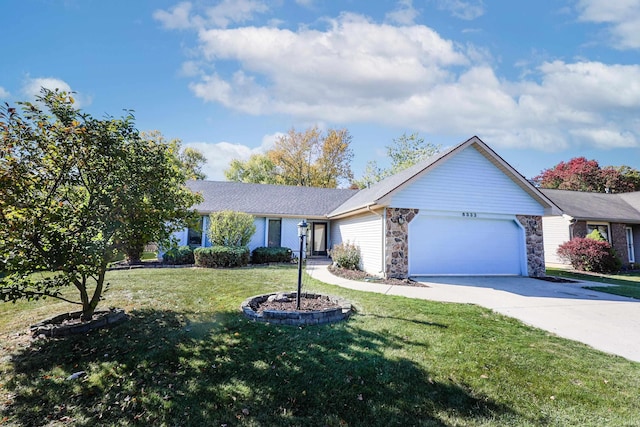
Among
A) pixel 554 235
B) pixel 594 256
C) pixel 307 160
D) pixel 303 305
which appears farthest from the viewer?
pixel 307 160

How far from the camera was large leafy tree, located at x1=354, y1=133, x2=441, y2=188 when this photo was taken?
29.9m

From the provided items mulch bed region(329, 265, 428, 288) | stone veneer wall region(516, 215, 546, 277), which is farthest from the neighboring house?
mulch bed region(329, 265, 428, 288)

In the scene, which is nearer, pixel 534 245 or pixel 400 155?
pixel 534 245

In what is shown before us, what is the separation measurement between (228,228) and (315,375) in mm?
10991

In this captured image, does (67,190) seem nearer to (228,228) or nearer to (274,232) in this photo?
(228,228)

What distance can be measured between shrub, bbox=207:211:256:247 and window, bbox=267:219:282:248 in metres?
2.66

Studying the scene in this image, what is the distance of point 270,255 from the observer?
46.9ft

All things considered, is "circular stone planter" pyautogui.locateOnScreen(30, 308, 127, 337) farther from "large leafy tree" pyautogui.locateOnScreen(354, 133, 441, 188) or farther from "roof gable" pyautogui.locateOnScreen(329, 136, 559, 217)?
"large leafy tree" pyautogui.locateOnScreen(354, 133, 441, 188)

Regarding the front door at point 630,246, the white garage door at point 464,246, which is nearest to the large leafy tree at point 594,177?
the front door at point 630,246

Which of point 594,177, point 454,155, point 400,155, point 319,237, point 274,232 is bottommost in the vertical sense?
point 319,237

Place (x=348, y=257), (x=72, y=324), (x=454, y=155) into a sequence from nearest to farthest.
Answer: (x=72, y=324) < (x=454, y=155) < (x=348, y=257)

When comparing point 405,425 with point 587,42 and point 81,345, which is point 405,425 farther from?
point 587,42

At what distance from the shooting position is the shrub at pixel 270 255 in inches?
564

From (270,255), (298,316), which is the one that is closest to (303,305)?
(298,316)
